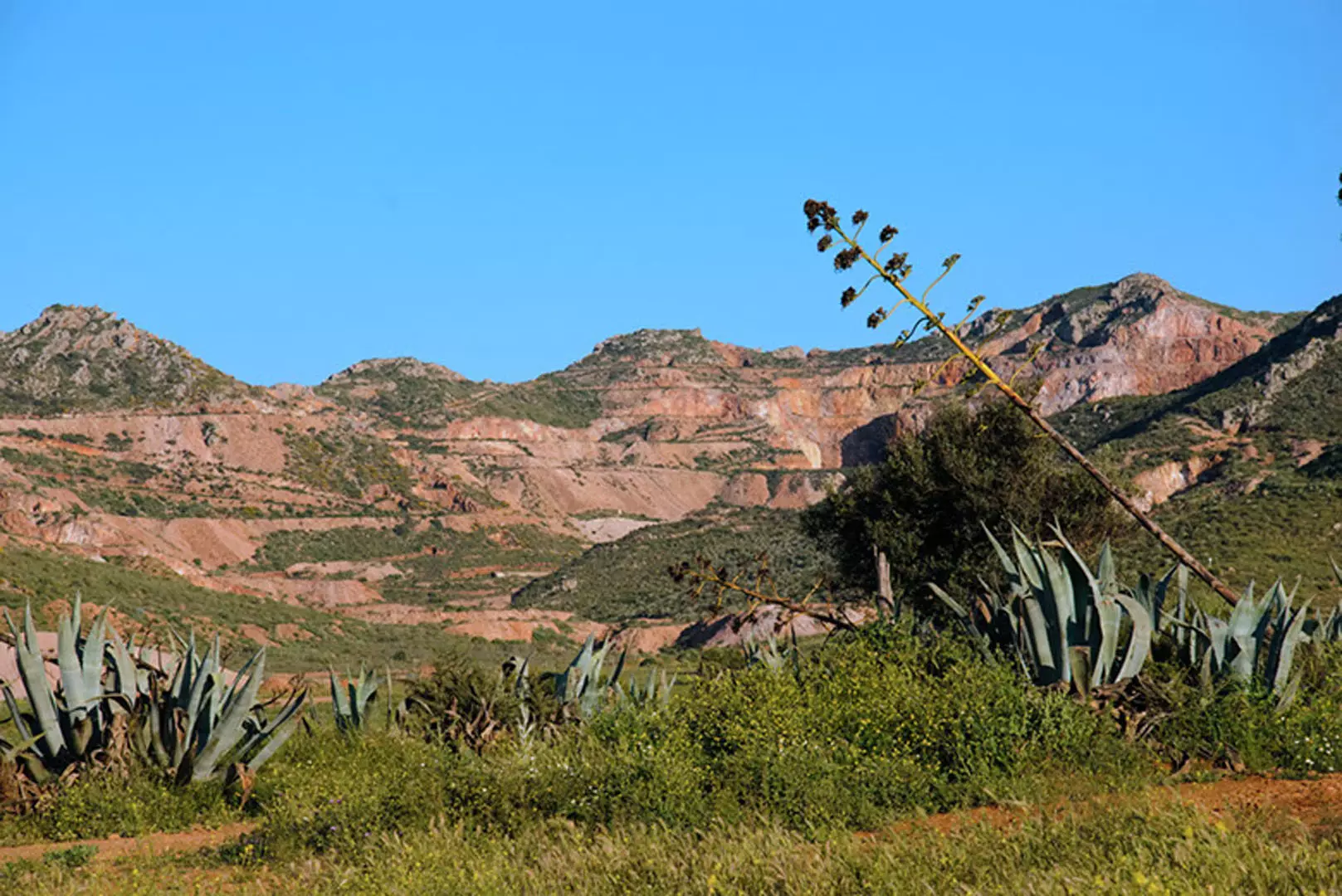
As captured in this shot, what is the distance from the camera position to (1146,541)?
128 feet

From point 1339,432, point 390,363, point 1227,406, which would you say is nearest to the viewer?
point 1339,432

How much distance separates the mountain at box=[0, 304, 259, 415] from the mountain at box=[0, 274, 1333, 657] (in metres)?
0.27

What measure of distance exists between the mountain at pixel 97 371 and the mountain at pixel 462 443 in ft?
0.88

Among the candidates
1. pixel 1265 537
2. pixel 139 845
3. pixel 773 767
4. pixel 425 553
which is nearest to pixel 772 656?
pixel 773 767

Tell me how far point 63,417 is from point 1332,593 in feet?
321

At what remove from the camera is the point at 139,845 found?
8820 mm

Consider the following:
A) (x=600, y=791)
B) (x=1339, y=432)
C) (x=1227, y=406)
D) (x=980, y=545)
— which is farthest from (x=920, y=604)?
(x=1227, y=406)

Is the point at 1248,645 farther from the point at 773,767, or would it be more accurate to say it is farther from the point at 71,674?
the point at 71,674

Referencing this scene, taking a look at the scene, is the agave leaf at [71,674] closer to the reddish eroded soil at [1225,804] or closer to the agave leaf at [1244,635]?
the reddish eroded soil at [1225,804]

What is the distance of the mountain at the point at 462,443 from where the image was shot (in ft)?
254

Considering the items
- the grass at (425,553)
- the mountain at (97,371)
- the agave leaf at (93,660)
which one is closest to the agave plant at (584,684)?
the agave leaf at (93,660)

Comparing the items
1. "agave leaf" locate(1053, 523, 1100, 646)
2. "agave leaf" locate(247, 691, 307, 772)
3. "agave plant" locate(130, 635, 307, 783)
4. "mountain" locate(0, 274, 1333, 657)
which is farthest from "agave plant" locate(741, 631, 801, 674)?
"mountain" locate(0, 274, 1333, 657)

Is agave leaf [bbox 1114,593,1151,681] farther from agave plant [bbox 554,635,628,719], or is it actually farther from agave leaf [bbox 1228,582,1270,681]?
agave plant [bbox 554,635,628,719]

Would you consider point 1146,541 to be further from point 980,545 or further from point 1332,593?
point 980,545
